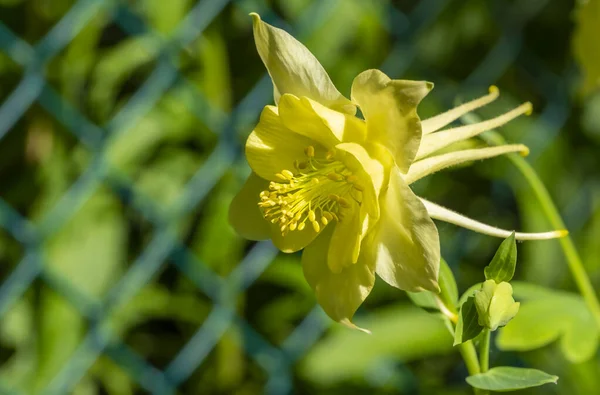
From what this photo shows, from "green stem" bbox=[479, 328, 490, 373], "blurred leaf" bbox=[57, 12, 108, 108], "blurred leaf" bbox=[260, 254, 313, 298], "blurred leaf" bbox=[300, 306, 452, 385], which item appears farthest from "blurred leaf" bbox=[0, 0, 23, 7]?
"green stem" bbox=[479, 328, 490, 373]

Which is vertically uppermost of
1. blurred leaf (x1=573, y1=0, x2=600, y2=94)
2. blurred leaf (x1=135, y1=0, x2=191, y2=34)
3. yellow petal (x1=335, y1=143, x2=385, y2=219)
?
blurred leaf (x1=573, y1=0, x2=600, y2=94)

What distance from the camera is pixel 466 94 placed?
1.70 meters

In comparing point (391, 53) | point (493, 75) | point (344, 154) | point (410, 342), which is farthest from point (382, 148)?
point (493, 75)

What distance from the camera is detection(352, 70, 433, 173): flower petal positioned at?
1.66 ft

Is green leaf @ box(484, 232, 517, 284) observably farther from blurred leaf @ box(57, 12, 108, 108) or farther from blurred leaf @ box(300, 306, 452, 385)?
blurred leaf @ box(57, 12, 108, 108)

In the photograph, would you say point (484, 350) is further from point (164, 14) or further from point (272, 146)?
point (164, 14)

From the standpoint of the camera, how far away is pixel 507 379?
51cm

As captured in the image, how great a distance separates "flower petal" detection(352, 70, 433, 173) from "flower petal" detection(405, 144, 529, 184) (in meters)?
0.04

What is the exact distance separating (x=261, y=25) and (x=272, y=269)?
3.25ft

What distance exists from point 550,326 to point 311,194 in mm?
276

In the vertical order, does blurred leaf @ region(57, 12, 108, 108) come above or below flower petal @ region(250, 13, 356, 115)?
below

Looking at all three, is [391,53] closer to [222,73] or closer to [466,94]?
[466,94]

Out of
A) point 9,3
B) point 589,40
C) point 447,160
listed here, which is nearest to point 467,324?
point 447,160

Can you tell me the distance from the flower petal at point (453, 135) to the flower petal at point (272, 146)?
0.08 m
